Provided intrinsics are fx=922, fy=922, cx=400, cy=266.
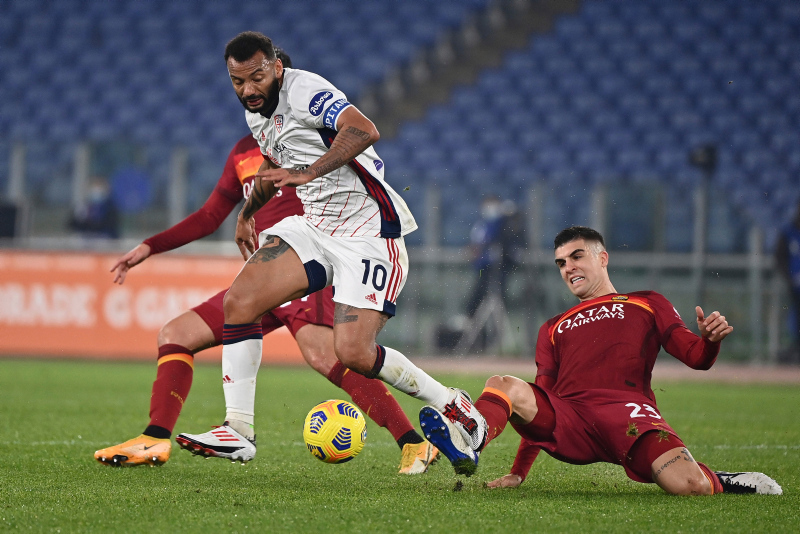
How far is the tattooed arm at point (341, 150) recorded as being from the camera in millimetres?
3760

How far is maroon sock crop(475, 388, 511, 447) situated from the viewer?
11.8 feet

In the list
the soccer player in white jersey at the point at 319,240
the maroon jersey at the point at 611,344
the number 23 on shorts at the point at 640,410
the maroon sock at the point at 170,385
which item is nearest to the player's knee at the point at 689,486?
the number 23 on shorts at the point at 640,410

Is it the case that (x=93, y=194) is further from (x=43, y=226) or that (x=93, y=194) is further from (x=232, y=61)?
(x=232, y=61)

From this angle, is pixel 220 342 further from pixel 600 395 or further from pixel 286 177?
pixel 600 395

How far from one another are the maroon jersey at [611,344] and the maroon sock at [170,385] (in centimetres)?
174

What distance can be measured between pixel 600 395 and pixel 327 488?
3.90 feet

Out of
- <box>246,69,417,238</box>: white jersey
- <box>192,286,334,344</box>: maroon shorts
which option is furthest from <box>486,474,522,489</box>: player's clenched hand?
<box>192,286,334,344</box>: maroon shorts

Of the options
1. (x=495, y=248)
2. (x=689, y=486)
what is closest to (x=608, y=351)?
(x=689, y=486)

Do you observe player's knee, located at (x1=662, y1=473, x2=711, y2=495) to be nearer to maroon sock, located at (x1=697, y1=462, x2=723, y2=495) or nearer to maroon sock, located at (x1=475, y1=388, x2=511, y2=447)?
maroon sock, located at (x1=697, y1=462, x2=723, y2=495)

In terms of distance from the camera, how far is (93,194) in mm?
11812

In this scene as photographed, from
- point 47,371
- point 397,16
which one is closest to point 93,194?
point 47,371

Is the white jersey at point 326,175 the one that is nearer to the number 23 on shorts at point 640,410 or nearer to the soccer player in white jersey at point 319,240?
the soccer player in white jersey at point 319,240

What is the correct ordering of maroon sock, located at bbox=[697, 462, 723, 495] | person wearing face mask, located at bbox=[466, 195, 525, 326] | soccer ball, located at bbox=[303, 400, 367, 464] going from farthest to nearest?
person wearing face mask, located at bbox=[466, 195, 525, 326]
soccer ball, located at bbox=[303, 400, 367, 464]
maroon sock, located at bbox=[697, 462, 723, 495]

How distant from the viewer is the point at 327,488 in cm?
375
